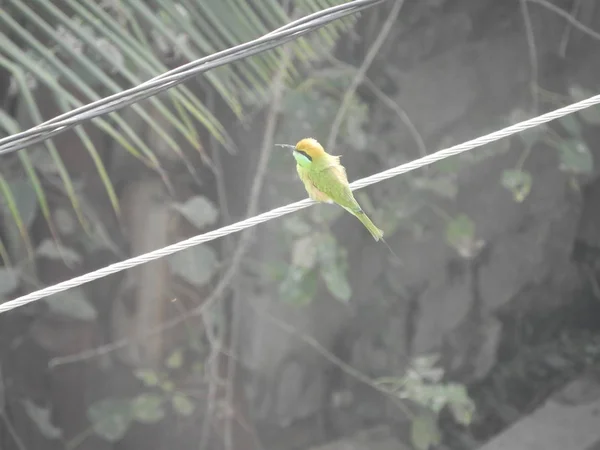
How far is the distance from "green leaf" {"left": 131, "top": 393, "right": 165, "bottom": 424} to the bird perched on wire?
1116 mm

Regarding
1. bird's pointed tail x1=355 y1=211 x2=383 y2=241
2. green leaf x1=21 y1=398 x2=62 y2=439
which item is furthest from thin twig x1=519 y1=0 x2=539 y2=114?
green leaf x1=21 y1=398 x2=62 y2=439

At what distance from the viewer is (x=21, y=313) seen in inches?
92.7

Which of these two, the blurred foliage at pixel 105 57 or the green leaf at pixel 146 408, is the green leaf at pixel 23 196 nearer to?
the blurred foliage at pixel 105 57

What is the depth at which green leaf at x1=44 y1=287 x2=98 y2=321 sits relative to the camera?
2.30 metres

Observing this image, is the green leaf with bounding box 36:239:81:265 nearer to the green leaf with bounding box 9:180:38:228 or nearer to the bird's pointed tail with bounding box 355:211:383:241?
the green leaf with bounding box 9:180:38:228

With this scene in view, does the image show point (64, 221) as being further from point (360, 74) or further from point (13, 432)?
point (360, 74)

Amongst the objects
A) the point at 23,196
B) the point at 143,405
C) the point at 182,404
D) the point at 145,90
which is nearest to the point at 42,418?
the point at 143,405

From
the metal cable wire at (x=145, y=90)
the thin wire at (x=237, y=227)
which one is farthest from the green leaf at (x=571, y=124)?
the metal cable wire at (x=145, y=90)

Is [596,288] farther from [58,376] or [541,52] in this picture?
[58,376]

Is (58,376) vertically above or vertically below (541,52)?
below

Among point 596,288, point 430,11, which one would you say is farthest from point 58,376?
point 596,288

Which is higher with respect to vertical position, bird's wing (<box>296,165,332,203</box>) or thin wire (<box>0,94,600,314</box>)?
bird's wing (<box>296,165,332,203</box>)

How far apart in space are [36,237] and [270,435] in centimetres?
105

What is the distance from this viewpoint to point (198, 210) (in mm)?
2311
